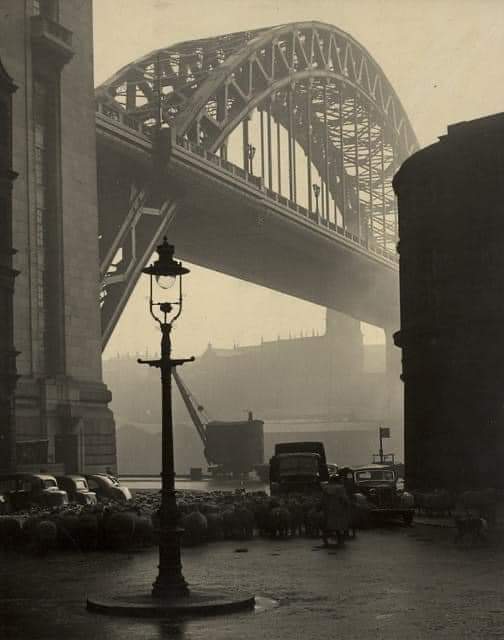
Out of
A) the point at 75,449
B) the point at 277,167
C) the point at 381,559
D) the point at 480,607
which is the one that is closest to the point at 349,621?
the point at 480,607

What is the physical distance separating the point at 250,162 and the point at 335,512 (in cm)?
6141

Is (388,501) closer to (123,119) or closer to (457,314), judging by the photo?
(457,314)

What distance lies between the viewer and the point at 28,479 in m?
35.0

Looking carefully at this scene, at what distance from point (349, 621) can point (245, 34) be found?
271 ft

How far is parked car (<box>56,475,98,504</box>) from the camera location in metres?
36.0

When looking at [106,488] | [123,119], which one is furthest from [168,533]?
[123,119]

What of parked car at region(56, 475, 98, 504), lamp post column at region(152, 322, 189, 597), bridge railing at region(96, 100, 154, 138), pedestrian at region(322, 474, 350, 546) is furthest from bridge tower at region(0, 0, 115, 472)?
lamp post column at region(152, 322, 189, 597)

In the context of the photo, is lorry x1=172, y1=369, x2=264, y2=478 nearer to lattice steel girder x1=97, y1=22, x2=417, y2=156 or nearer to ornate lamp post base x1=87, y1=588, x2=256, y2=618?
lattice steel girder x1=97, y1=22, x2=417, y2=156

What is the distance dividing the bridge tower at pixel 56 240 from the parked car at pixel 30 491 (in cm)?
1170

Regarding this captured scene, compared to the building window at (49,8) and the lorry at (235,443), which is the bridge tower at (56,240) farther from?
the lorry at (235,443)

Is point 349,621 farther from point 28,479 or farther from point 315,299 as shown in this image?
point 315,299

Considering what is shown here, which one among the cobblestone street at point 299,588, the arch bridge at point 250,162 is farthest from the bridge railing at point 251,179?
the cobblestone street at point 299,588

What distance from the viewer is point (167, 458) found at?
16.9 m

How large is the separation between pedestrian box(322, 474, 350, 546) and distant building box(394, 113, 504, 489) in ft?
42.1
